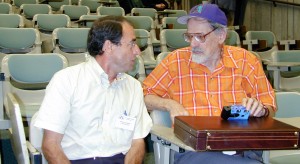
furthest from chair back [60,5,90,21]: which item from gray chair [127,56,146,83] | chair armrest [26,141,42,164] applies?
chair armrest [26,141,42,164]

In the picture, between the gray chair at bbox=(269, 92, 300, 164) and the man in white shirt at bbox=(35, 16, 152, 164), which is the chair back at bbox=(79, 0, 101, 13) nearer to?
the gray chair at bbox=(269, 92, 300, 164)

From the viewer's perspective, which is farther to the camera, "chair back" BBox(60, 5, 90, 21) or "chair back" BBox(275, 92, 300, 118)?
"chair back" BBox(60, 5, 90, 21)

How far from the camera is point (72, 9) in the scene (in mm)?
7871

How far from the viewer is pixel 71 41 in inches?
194

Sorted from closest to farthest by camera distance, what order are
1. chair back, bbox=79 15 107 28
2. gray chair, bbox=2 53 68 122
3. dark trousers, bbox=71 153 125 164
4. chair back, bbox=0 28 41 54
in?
1. dark trousers, bbox=71 153 125 164
2. gray chair, bbox=2 53 68 122
3. chair back, bbox=0 28 41 54
4. chair back, bbox=79 15 107 28

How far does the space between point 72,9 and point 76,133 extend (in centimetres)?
601

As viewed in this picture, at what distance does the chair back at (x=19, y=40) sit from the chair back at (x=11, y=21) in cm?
114

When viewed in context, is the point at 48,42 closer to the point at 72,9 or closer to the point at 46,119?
the point at 72,9

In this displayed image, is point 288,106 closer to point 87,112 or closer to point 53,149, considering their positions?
point 87,112

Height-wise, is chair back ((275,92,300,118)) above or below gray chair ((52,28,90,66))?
below

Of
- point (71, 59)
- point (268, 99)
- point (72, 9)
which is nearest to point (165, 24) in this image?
point (72, 9)

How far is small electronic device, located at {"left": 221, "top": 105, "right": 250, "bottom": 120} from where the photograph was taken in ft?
6.80

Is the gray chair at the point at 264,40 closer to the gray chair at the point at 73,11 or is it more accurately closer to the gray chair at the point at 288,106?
the gray chair at the point at 73,11

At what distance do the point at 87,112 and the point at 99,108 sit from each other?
0.21ft
